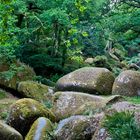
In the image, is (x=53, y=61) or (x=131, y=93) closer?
(x=131, y=93)

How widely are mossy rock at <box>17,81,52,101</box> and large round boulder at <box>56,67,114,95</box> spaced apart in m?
0.98

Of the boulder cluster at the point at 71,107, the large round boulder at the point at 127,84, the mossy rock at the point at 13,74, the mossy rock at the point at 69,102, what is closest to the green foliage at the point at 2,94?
the mossy rock at the point at 13,74

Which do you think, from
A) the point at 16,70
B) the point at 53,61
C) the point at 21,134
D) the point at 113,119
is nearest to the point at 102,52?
the point at 53,61

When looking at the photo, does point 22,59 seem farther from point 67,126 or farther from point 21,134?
point 67,126

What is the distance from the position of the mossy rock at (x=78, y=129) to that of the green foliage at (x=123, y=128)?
8.59 ft

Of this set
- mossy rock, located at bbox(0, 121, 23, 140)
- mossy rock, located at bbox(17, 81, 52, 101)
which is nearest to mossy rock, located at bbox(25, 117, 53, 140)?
mossy rock, located at bbox(0, 121, 23, 140)

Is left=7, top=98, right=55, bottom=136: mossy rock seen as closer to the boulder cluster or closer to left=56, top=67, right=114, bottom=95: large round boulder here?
the boulder cluster

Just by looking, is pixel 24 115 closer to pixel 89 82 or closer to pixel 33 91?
pixel 33 91

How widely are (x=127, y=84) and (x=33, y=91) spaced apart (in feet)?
14.5

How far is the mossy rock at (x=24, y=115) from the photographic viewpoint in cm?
1264

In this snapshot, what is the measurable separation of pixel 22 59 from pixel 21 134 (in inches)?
423

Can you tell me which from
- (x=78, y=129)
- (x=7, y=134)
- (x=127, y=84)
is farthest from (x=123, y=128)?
(x=127, y=84)

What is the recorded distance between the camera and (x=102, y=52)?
3153 cm

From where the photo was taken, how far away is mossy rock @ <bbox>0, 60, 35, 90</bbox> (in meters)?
18.5
